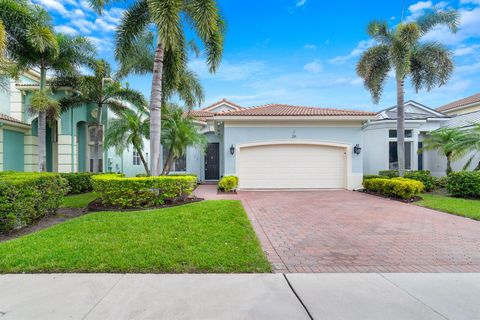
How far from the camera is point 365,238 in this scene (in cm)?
545

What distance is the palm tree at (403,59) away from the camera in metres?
12.0

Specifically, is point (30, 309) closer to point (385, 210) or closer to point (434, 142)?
point (385, 210)

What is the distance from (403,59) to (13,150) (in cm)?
2044

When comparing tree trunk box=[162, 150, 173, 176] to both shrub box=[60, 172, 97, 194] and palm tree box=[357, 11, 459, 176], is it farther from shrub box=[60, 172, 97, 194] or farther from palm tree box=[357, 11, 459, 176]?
palm tree box=[357, 11, 459, 176]

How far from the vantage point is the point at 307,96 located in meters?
21.5

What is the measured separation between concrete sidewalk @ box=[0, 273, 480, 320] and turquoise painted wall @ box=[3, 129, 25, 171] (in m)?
12.7

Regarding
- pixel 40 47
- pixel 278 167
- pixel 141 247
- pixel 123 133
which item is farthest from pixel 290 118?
pixel 40 47

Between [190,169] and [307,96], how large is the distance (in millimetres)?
11910

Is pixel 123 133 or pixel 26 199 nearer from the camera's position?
pixel 26 199

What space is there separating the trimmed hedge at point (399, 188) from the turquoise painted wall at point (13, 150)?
18.7 m

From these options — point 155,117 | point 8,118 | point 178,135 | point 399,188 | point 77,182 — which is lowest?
point 399,188

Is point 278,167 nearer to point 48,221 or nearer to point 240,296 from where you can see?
point 48,221

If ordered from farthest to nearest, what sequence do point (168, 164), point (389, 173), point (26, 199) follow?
1. point (389, 173)
2. point (168, 164)
3. point (26, 199)

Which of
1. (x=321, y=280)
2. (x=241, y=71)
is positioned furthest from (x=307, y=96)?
(x=321, y=280)
